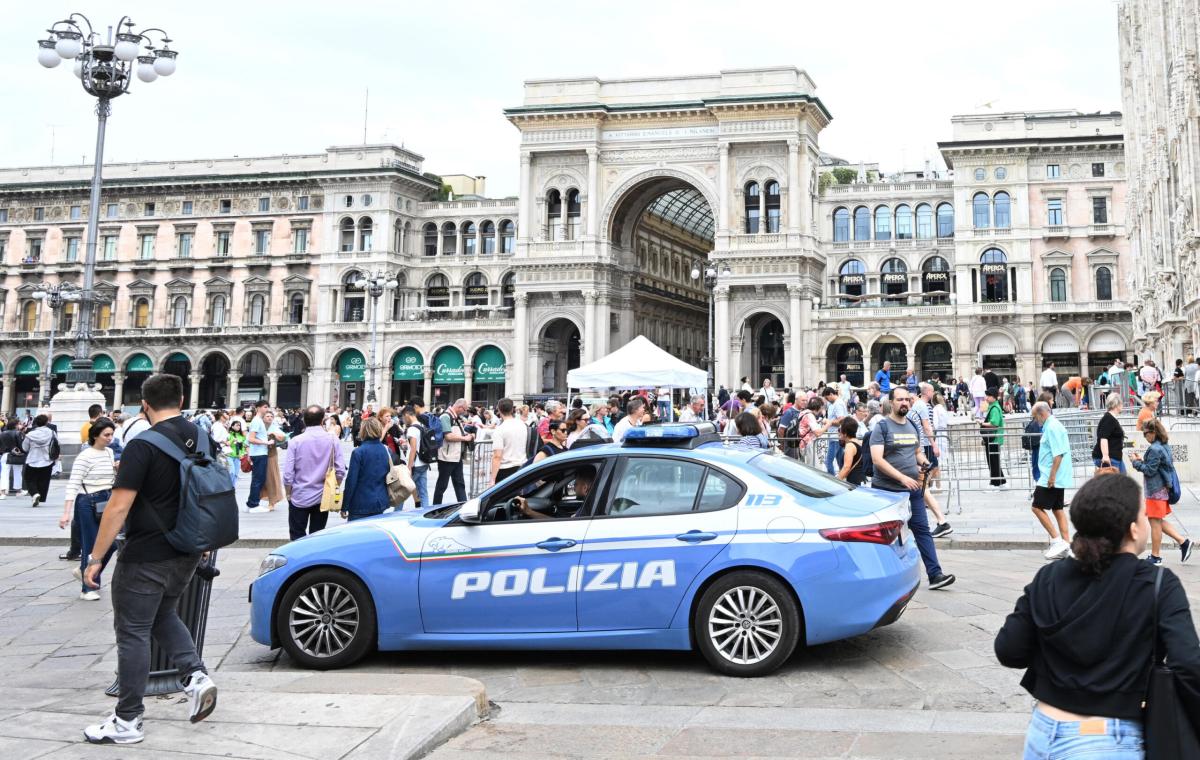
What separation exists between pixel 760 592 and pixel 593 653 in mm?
1593

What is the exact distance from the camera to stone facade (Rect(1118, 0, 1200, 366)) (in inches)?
1109

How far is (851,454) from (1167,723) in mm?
8640

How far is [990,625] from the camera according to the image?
25.6 feet

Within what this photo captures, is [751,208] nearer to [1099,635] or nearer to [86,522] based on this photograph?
[86,522]

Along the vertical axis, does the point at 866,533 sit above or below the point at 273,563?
above

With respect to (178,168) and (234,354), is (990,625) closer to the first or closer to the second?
(234,354)

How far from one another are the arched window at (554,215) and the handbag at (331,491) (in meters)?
50.7

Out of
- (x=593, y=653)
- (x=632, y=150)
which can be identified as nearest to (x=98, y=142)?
(x=593, y=653)

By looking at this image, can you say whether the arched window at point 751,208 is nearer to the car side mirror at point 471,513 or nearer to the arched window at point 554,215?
the arched window at point 554,215

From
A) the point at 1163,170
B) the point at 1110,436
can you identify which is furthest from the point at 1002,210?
the point at 1110,436

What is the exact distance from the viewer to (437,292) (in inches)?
2773

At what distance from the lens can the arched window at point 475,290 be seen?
2741 inches

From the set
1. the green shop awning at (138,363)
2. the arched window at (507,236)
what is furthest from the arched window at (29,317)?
Answer: the arched window at (507,236)

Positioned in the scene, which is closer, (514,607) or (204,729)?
(204,729)
